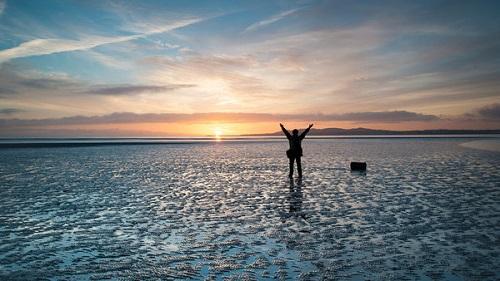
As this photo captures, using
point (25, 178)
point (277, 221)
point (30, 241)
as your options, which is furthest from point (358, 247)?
point (25, 178)

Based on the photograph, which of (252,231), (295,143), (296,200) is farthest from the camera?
(295,143)

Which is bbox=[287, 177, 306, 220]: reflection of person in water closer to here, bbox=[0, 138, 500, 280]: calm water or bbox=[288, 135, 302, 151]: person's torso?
bbox=[0, 138, 500, 280]: calm water

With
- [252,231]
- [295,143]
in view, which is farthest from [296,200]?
[295,143]

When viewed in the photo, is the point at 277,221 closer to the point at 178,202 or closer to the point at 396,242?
the point at 396,242

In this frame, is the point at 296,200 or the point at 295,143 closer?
the point at 296,200

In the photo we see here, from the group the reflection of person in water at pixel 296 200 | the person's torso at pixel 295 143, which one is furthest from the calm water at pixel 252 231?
the person's torso at pixel 295 143

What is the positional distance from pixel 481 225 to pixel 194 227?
828 cm

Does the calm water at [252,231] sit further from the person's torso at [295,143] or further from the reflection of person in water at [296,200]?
the person's torso at [295,143]

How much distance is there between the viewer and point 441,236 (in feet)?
33.8

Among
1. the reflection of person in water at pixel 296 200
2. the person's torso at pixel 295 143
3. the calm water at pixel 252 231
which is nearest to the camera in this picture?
the calm water at pixel 252 231

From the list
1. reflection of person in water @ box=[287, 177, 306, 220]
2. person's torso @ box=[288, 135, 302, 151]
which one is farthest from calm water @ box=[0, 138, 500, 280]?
person's torso @ box=[288, 135, 302, 151]

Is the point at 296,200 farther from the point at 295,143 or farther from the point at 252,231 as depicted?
the point at 295,143

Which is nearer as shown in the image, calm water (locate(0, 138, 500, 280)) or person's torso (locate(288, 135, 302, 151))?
calm water (locate(0, 138, 500, 280))

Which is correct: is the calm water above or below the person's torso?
below
